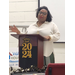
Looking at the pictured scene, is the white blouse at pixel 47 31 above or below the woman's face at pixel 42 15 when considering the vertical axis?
below

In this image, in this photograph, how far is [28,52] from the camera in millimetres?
1208

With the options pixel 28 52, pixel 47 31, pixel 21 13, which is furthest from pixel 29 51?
pixel 21 13

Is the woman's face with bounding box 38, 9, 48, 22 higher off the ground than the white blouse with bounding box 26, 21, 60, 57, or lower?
higher

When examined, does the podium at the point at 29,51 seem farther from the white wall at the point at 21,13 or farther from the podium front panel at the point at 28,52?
the white wall at the point at 21,13

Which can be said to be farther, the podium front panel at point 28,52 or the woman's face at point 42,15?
the woman's face at point 42,15

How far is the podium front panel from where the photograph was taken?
121cm

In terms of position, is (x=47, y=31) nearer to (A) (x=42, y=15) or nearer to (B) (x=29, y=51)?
(A) (x=42, y=15)

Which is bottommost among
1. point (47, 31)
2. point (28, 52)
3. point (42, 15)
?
point (28, 52)

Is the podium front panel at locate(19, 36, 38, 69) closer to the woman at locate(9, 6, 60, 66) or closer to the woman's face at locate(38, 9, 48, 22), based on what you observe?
the woman at locate(9, 6, 60, 66)

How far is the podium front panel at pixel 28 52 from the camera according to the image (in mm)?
1212

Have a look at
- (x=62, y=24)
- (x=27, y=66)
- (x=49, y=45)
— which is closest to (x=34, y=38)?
(x=27, y=66)

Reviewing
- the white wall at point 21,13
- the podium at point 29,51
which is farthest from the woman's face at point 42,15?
the white wall at point 21,13

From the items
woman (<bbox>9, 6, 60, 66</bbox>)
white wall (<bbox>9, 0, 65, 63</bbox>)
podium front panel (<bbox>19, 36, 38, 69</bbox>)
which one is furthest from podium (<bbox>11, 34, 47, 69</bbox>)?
white wall (<bbox>9, 0, 65, 63</bbox>)

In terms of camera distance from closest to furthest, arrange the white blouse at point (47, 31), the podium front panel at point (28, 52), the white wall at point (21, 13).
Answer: the podium front panel at point (28, 52)
the white blouse at point (47, 31)
the white wall at point (21, 13)
